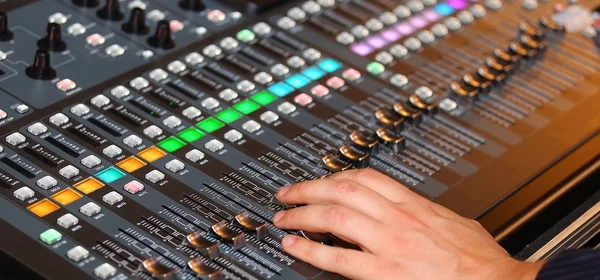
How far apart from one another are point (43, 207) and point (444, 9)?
1.20 metres

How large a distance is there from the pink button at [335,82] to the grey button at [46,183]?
0.65 m

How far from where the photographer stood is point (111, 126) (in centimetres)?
187

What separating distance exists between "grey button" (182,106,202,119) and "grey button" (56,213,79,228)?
0.37 metres

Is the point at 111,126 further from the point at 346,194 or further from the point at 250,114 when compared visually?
the point at 346,194

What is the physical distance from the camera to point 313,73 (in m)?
2.18

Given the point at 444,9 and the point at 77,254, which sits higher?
the point at 444,9

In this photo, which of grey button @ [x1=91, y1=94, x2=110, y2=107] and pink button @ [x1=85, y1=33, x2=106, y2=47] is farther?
pink button @ [x1=85, y1=33, x2=106, y2=47]

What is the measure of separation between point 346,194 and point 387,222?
8 centimetres

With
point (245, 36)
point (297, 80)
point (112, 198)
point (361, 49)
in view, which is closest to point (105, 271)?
point (112, 198)

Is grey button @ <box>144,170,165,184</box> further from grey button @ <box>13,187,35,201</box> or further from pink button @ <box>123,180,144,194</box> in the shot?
grey button @ <box>13,187,35,201</box>

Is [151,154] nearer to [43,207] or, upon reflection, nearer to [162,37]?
[43,207]

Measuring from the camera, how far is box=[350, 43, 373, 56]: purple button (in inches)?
90.6

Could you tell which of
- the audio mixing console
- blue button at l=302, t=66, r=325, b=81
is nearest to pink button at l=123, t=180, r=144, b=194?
the audio mixing console

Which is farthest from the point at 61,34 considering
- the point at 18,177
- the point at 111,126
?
the point at 18,177
